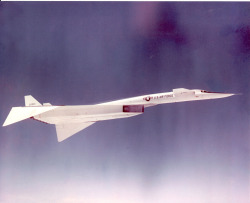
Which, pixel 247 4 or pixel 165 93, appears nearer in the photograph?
pixel 247 4

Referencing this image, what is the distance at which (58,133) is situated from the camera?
1080 centimetres

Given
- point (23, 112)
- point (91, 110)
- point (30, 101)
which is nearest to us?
point (91, 110)

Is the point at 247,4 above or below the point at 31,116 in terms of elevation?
above

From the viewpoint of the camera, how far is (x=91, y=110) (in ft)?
34.8

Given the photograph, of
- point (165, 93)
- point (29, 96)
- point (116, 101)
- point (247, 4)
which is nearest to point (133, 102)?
point (116, 101)

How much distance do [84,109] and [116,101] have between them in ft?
4.40

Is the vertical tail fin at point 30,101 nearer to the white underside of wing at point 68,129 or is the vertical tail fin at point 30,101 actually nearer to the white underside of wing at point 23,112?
the white underside of wing at point 23,112

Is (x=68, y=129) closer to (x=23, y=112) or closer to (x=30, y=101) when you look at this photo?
(x=23, y=112)

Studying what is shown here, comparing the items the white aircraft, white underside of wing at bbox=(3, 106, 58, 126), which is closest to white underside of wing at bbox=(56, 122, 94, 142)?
the white aircraft

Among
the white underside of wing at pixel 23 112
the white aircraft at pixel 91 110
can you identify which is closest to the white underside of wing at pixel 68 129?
the white aircraft at pixel 91 110

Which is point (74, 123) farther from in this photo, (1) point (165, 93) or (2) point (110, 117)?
(1) point (165, 93)

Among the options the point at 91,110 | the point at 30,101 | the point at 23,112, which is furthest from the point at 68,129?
the point at 30,101

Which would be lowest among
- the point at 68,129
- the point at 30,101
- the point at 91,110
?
the point at 68,129

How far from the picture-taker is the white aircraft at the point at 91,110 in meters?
10.6
